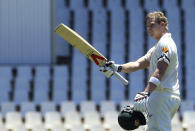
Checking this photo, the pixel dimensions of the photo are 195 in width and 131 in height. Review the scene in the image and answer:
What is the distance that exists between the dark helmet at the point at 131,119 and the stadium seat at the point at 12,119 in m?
4.44

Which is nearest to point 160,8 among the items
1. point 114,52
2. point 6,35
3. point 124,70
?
point 114,52

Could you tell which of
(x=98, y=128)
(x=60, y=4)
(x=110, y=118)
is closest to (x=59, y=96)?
(x=110, y=118)

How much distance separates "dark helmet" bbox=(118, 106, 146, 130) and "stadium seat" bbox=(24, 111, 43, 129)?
4346 millimetres

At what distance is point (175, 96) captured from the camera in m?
4.58

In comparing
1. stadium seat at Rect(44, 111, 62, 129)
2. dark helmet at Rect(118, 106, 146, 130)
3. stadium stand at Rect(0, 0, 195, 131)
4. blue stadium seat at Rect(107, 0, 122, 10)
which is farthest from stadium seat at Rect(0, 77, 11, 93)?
dark helmet at Rect(118, 106, 146, 130)

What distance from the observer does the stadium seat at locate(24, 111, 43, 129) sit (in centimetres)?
892

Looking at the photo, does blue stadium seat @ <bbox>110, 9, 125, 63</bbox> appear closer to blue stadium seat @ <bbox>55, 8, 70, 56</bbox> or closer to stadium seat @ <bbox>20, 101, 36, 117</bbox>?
blue stadium seat @ <bbox>55, 8, 70, 56</bbox>

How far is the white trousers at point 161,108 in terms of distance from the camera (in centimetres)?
452

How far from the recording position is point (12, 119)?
8953mm

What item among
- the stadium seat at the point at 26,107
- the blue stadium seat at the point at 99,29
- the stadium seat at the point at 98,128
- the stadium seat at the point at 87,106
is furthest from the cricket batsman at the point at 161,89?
the blue stadium seat at the point at 99,29

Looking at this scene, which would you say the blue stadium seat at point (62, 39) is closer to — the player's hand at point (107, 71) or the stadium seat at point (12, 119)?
the stadium seat at point (12, 119)

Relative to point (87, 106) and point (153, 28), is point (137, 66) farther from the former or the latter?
point (87, 106)

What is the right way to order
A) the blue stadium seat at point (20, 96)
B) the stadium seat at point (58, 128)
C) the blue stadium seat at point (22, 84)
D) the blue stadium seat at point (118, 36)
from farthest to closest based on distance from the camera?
the blue stadium seat at point (118, 36) < the blue stadium seat at point (22, 84) < the blue stadium seat at point (20, 96) < the stadium seat at point (58, 128)

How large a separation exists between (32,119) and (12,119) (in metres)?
0.31
